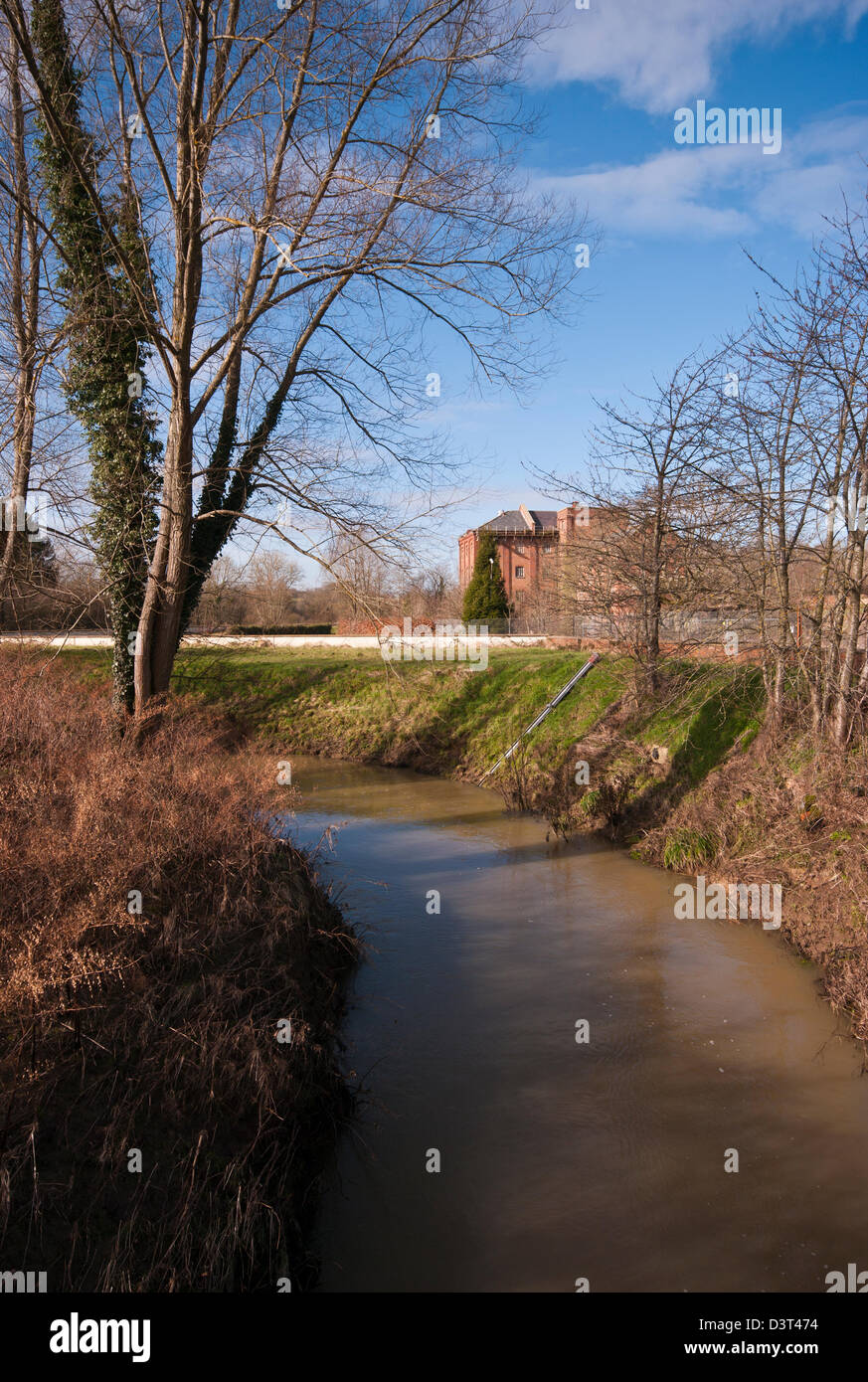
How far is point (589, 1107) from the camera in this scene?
568cm

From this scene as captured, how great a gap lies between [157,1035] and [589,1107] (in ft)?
9.73

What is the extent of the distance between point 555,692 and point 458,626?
57.2ft

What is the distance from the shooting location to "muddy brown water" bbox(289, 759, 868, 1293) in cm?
438

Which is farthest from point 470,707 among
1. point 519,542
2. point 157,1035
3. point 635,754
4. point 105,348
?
point 519,542

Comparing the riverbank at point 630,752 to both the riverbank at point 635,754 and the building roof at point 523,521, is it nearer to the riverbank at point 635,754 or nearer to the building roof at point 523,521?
the riverbank at point 635,754

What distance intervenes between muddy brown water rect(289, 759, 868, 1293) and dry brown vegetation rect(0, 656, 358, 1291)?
482 millimetres

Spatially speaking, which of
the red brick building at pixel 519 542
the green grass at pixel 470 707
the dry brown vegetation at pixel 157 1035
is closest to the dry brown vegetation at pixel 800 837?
the green grass at pixel 470 707

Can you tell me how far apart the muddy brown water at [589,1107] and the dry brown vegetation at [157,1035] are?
0.48m

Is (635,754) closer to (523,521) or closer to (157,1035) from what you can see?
(157,1035)

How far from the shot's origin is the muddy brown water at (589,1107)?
438cm

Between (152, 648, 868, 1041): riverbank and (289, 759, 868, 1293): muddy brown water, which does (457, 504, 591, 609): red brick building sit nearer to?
(152, 648, 868, 1041): riverbank

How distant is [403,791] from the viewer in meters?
16.2
